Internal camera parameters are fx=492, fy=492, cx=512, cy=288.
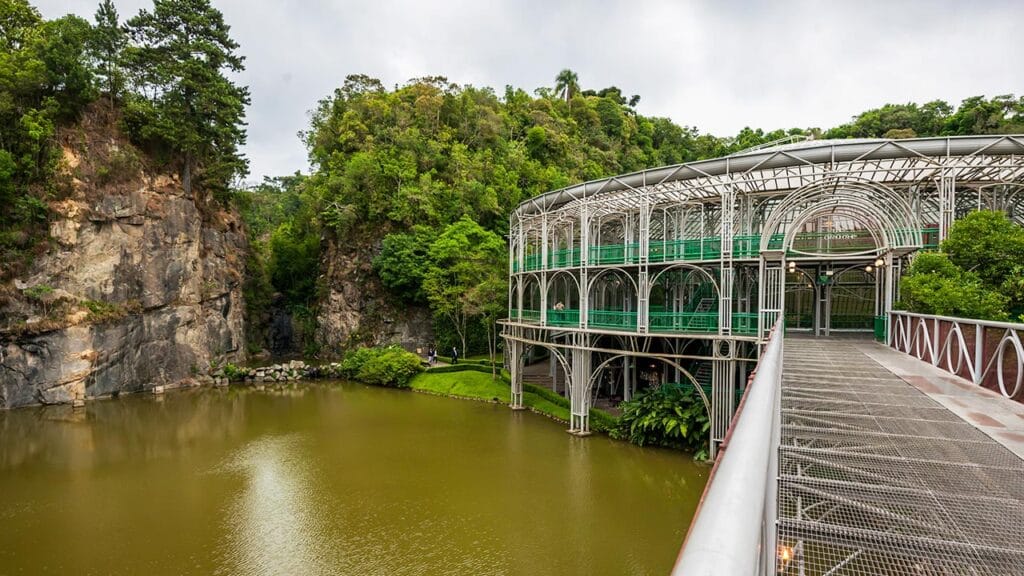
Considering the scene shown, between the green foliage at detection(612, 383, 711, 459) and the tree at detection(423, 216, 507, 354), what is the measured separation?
12.7 m

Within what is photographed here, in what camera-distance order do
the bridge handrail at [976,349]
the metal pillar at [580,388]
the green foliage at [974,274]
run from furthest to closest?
the metal pillar at [580,388]
the green foliage at [974,274]
the bridge handrail at [976,349]

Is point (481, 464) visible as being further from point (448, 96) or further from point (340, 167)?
point (448, 96)

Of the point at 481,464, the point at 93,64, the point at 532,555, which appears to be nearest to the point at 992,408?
the point at 532,555

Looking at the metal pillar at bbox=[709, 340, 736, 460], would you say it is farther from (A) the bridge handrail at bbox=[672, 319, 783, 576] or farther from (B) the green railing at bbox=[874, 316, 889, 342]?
(A) the bridge handrail at bbox=[672, 319, 783, 576]

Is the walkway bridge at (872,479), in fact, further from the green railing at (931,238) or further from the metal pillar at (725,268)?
the green railing at (931,238)

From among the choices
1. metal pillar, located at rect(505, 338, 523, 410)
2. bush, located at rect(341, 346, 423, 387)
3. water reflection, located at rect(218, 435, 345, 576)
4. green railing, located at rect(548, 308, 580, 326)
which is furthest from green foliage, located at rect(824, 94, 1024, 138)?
water reflection, located at rect(218, 435, 345, 576)

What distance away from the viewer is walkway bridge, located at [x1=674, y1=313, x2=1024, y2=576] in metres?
1.15

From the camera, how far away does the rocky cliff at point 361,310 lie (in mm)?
33812

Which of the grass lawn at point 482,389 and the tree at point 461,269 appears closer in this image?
the grass lawn at point 482,389

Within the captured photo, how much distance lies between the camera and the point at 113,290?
27234mm

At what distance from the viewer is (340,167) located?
38.0 m

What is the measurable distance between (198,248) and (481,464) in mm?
25818

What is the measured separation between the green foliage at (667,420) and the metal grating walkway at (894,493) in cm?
1142

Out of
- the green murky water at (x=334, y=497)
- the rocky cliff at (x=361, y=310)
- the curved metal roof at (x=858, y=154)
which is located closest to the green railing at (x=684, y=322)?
the green murky water at (x=334, y=497)
